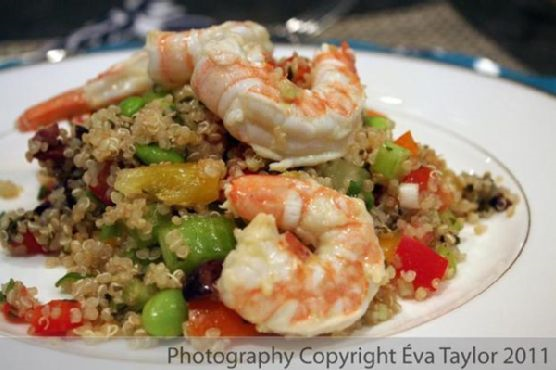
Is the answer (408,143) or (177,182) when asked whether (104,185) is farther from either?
(408,143)

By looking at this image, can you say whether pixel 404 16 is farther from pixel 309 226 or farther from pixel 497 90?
pixel 309 226

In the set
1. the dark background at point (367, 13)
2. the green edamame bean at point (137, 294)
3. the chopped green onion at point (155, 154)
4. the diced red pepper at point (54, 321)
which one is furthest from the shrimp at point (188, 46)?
the dark background at point (367, 13)

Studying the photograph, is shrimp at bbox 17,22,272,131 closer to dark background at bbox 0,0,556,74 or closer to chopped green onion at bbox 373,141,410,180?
chopped green onion at bbox 373,141,410,180

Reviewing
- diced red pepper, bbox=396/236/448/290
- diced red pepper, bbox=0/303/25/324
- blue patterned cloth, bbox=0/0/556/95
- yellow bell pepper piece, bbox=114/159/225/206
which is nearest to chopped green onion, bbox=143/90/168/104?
yellow bell pepper piece, bbox=114/159/225/206

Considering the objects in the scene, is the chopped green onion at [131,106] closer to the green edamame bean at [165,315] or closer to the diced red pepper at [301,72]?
the diced red pepper at [301,72]

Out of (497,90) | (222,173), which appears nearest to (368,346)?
(222,173)
